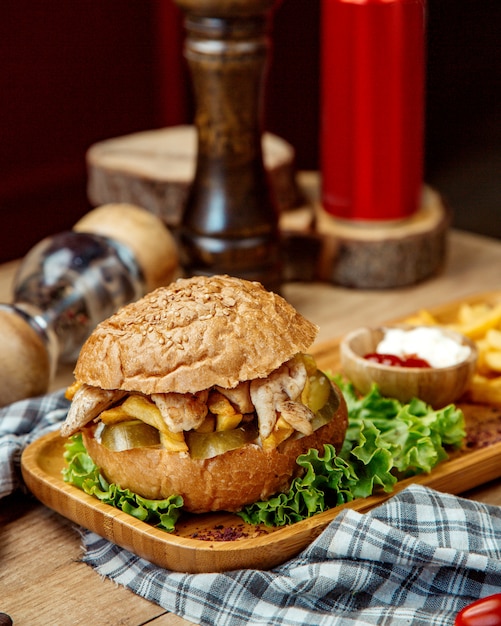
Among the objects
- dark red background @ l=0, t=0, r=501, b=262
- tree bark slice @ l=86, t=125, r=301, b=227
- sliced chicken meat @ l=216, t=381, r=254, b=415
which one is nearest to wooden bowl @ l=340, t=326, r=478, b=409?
sliced chicken meat @ l=216, t=381, r=254, b=415

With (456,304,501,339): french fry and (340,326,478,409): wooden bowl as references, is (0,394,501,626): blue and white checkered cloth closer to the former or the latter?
(340,326,478,409): wooden bowl

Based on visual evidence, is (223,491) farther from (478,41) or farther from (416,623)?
(478,41)

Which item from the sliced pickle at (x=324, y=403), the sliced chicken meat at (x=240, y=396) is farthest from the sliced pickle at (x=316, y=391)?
the sliced chicken meat at (x=240, y=396)

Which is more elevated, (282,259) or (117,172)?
(117,172)

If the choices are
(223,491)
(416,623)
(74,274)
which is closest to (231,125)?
(74,274)

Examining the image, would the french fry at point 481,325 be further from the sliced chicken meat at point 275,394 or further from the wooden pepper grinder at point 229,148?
the sliced chicken meat at point 275,394

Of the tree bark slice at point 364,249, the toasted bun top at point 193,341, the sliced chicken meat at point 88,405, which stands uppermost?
the toasted bun top at point 193,341
